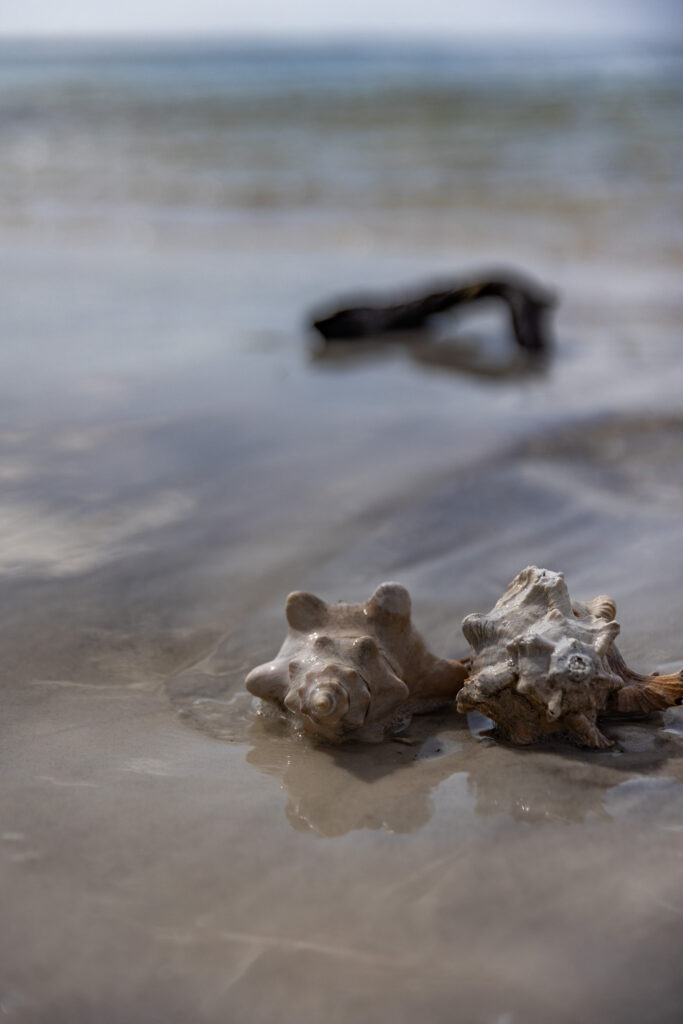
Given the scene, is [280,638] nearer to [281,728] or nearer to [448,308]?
[281,728]

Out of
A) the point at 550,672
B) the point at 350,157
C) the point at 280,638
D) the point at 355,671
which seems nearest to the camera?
the point at 550,672

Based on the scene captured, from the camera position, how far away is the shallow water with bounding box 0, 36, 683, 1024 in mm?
1720

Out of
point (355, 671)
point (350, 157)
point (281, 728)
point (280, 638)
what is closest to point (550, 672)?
point (355, 671)

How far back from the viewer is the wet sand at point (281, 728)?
1.71 meters

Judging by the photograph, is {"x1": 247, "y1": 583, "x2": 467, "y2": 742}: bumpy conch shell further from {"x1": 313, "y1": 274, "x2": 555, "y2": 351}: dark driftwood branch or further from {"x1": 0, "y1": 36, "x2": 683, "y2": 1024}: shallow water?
{"x1": 313, "y1": 274, "x2": 555, "y2": 351}: dark driftwood branch

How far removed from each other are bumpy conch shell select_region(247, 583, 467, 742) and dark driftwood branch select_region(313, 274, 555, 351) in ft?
14.0

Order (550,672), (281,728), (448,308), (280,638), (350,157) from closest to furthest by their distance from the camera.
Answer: (550,672) → (281,728) → (280,638) → (448,308) → (350,157)

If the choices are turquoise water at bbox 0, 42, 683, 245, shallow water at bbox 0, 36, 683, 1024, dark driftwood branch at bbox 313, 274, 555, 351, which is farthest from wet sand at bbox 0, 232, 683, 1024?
turquoise water at bbox 0, 42, 683, 245

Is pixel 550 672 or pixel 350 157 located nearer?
pixel 550 672

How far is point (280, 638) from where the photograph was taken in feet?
9.71

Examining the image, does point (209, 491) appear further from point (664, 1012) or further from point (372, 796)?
point (664, 1012)

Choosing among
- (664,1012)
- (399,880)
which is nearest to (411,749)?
(399,880)

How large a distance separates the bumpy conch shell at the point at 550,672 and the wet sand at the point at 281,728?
0.26 ft

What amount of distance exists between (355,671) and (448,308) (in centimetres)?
501
